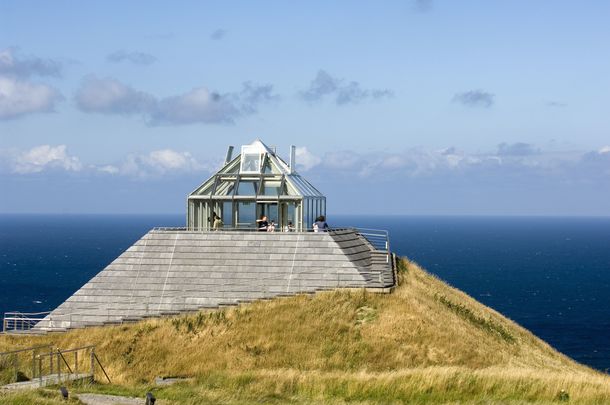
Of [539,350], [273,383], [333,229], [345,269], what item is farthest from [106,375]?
[539,350]

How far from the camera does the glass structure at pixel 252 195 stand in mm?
56844

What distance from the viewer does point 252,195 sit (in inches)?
2261

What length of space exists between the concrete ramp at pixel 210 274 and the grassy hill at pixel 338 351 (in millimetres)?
1399

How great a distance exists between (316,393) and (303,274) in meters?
16.1

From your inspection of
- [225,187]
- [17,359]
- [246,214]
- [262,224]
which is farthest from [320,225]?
[17,359]

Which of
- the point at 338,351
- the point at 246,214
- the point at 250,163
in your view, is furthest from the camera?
the point at 250,163

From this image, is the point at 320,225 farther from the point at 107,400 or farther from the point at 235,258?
the point at 107,400

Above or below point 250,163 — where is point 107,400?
below

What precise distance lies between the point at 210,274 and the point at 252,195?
7335mm

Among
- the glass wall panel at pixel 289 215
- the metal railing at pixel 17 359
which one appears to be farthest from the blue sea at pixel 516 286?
the metal railing at pixel 17 359

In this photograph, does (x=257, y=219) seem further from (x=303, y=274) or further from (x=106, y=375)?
(x=106, y=375)

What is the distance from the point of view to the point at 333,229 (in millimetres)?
56688

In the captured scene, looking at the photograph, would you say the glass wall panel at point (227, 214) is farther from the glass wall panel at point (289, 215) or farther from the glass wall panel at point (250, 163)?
the glass wall panel at point (289, 215)

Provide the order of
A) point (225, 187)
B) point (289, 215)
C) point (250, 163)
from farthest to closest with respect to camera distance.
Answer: point (225, 187)
point (250, 163)
point (289, 215)
